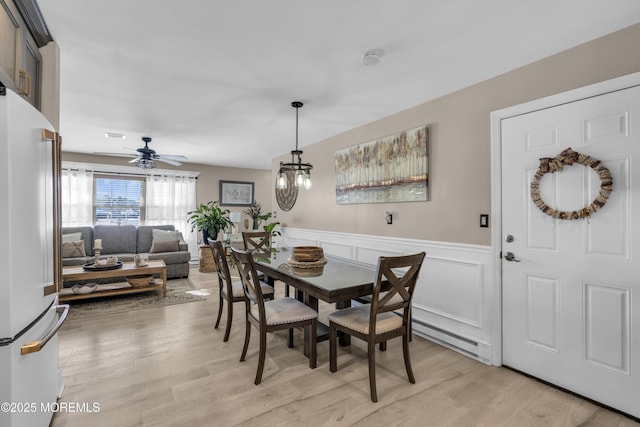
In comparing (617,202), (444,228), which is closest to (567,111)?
(617,202)

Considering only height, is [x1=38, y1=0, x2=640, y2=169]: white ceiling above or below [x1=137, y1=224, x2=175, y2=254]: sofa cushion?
above

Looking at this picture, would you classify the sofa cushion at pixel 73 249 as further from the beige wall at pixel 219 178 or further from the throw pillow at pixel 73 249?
the beige wall at pixel 219 178

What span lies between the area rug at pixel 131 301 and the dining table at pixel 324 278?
5.87 feet

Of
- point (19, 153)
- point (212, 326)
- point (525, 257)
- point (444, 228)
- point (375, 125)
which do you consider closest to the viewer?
point (19, 153)

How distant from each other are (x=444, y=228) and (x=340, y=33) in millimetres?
1920

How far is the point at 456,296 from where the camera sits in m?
2.75

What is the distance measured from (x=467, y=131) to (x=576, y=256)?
1.28 m

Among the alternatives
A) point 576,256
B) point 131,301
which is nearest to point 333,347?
point 576,256

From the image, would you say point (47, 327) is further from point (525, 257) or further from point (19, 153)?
point (525, 257)

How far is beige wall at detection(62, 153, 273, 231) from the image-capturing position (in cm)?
672

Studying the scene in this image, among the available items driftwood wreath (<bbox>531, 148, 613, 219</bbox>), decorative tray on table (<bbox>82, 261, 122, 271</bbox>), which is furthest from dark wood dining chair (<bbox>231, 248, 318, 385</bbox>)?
decorative tray on table (<bbox>82, 261, 122, 271</bbox>)

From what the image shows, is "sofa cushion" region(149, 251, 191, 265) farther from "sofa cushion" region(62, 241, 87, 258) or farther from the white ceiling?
the white ceiling

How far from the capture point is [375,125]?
12.0 feet

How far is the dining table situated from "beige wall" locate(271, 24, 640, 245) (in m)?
0.88
